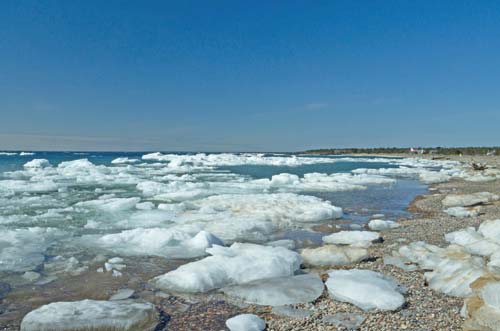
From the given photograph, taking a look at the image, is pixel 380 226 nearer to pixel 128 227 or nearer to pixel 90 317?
pixel 128 227

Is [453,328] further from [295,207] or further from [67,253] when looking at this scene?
[295,207]

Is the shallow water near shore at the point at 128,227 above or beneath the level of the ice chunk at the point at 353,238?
beneath

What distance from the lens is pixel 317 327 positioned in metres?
4.37

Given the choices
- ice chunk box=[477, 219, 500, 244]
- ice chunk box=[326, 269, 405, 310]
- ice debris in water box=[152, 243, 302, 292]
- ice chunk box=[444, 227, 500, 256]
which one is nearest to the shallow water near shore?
ice debris in water box=[152, 243, 302, 292]

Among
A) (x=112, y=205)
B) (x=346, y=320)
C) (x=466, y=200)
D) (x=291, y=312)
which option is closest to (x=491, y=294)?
(x=346, y=320)

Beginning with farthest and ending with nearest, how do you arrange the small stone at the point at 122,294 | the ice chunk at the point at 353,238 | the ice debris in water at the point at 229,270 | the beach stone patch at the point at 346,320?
the ice chunk at the point at 353,238
the ice debris in water at the point at 229,270
the small stone at the point at 122,294
the beach stone patch at the point at 346,320

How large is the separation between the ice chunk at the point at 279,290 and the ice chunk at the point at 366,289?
0.85ft

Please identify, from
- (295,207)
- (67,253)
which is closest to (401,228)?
(295,207)

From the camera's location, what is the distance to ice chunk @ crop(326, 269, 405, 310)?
486 cm

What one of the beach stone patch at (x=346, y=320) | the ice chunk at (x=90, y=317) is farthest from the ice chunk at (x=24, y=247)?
the beach stone patch at (x=346, y=320)

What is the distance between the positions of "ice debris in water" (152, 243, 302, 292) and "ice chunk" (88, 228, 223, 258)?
1174mm

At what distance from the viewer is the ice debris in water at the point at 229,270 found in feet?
18.8

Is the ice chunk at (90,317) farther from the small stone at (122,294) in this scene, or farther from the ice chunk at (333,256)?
the ice chunk at (333,256)

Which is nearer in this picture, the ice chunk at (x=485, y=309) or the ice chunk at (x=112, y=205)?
the ice chunk at (x=485, y=309)
